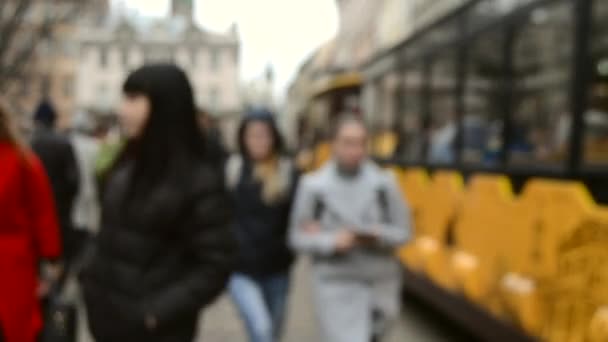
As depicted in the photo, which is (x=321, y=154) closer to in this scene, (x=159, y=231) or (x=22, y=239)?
(x=22, y=239)

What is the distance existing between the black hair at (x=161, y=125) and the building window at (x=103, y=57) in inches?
4100

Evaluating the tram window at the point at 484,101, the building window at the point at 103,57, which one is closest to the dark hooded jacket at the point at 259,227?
the tram window at the point at 484,101

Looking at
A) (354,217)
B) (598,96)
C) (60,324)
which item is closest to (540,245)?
(598,96)

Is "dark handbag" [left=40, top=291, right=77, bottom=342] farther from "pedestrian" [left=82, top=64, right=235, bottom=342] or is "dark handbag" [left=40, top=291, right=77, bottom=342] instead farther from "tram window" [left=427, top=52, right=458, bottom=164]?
"tram window" [left=427, top=52, right=458, bottom=164]

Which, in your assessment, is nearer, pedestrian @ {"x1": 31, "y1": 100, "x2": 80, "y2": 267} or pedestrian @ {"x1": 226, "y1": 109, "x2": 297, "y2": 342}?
pedestrian @ {"x1": 226, "y1": 109, "x2": 297, "y2": 342}

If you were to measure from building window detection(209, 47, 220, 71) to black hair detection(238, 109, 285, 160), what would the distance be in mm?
102213

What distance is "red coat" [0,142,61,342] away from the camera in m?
3.95

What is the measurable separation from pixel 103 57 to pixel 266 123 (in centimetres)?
10286

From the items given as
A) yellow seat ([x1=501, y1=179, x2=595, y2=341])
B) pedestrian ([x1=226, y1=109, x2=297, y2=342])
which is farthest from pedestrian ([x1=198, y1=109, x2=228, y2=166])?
yellow seat ([x1=501, y1=179, x2=595, y2=341])

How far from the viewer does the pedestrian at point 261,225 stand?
17.1 ft

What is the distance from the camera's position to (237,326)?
8.59 m

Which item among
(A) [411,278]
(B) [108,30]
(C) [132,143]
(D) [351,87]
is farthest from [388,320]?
(B) [108,30]

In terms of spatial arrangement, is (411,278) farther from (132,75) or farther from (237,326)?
(132,75)

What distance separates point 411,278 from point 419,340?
4.90ft
